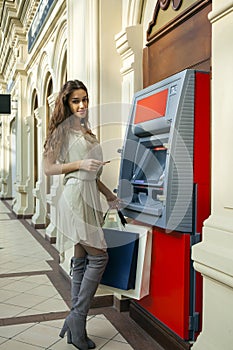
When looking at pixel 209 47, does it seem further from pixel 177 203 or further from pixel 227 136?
pixel 177 203

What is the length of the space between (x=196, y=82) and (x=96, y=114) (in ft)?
4.19

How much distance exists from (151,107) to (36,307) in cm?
182

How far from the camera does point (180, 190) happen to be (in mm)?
2104

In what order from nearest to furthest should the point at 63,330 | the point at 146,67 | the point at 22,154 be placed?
1. the point at 63,330
2. the point at 146,67
3. the point at 22,154

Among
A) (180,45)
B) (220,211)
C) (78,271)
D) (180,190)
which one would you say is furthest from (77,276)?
(180,45)

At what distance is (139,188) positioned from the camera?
8.39 ft

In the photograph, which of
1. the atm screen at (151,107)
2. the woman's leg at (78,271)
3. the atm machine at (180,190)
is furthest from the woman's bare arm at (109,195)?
the atm screen at (151,107)

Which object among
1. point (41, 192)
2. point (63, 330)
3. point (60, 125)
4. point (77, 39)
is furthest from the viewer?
point (41, 192)

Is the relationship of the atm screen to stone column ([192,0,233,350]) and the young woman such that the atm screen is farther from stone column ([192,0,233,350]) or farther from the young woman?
stone column ([192,0,233,350])

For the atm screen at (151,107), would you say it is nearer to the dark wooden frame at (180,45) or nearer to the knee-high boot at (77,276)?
the dark wooden frame at (180,45)

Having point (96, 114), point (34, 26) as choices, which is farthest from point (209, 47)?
point (34, 26)

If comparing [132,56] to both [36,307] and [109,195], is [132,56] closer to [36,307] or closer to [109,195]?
[109,195]

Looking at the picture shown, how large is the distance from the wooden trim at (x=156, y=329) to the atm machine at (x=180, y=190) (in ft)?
0.15

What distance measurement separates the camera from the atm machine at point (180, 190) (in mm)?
2084
